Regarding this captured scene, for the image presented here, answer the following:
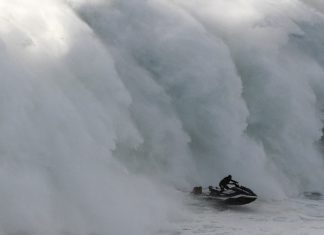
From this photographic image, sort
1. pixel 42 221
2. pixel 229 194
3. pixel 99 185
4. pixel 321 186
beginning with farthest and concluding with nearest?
pixel 321 186
pixel 229 194
pixel 99 185
pixel 42 221

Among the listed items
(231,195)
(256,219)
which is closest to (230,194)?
(231,195)

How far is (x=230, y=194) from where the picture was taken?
42.5 ft

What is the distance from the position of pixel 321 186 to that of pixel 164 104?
16.4ft

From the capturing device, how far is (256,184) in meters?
14.5

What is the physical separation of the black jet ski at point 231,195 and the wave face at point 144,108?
0.71 metres

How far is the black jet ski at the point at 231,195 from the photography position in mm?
12805

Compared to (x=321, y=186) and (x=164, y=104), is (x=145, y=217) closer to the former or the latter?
(x=164, y=104)

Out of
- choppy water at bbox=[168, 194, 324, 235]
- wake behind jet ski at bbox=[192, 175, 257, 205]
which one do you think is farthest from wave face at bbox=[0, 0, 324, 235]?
wake behind jet ski at bbox=[192, 175, 257, 205]

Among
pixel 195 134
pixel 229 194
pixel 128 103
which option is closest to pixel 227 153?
pixel 195 134

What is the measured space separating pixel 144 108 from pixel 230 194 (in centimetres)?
335

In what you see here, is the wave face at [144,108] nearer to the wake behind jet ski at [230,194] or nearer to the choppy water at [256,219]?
the choppy water at [256,219]

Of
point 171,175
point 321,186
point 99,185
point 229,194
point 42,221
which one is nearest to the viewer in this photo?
point 42,221

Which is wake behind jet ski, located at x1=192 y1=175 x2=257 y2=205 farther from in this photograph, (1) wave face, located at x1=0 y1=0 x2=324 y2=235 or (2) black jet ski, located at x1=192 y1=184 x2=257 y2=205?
(1) wave face, located at x1=0 y1=0 x2=324 y2=235

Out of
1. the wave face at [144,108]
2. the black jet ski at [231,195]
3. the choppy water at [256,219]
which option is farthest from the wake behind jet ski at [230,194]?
the wave face at [144,108]
